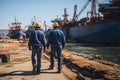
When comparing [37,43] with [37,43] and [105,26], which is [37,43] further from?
[105,26]

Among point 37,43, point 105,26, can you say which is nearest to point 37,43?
point 37,43

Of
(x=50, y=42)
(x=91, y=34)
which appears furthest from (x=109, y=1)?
(x=50, y=42)

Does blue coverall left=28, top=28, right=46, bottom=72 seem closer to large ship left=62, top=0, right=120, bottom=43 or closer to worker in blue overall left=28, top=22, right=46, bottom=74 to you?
worker in blue overall left=28, top=22, right=46, bottom=74

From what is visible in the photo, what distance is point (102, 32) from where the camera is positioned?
1700 inches

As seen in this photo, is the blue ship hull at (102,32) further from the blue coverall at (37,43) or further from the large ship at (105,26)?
the blue coverall at (37,43)

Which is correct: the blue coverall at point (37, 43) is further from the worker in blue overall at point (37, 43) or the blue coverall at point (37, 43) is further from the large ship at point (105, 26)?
the large ship at point (105, 26)

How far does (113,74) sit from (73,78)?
4.50ft

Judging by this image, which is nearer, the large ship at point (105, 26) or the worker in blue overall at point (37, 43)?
the worker in blue overall at point (37, 43)

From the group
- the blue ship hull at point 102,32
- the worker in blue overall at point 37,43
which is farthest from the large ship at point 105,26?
the worker in blue overall at point 37,43

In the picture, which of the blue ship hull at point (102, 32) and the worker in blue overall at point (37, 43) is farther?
the blue ship hull at point (102, 32)

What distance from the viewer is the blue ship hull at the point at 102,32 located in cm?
4075

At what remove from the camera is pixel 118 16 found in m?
42.0

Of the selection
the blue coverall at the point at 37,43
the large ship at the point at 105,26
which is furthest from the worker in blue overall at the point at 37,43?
the large ship at the point at 105,26

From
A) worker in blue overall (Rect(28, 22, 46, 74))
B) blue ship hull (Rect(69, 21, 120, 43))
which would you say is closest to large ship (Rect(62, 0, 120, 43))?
blue ship hull (Rect(69, 21, 120, 43))
